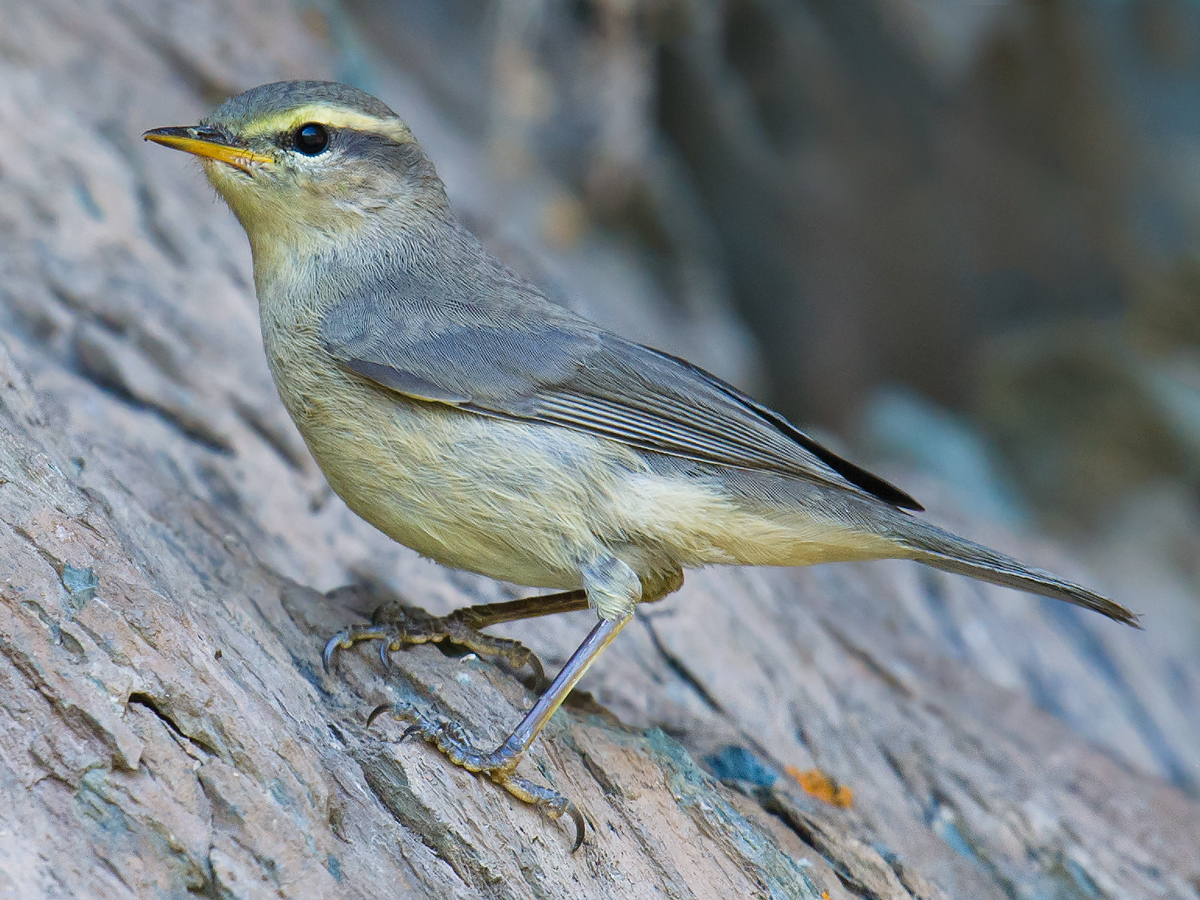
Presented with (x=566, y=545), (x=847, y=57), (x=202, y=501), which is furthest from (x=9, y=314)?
(x=847, y=57)

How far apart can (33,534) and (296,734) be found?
89 centimetres

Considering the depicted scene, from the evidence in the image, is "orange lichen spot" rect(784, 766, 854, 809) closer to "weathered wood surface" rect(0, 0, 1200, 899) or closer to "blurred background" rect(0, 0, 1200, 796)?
"weathered wood surface" rect(0, 0, 1200, 899)

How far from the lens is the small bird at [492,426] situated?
4090 mm

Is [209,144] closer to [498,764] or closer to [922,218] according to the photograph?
[498,764]

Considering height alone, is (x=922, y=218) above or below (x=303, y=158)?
above

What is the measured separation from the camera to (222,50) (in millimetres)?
8195

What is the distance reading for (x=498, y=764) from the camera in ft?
12.0

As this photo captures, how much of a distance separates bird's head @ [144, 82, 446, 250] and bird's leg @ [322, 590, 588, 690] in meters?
1.41

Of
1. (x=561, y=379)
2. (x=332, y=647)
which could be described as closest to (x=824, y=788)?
(x=561, y=379)

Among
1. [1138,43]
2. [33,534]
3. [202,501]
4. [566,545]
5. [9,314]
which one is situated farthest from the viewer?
[1138,43]

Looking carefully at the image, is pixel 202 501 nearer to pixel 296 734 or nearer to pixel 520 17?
pixel 296 734

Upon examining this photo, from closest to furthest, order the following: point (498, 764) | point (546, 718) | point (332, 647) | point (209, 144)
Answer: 1. point (498, 764)
2. point (546, 718)
3. point (332, 647)
4. point (209, 144)

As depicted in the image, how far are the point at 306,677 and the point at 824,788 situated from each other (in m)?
2.12

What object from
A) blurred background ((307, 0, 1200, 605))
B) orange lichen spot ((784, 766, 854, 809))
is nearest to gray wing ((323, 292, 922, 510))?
orange lichen spot ((784, 766, 854, 809))
